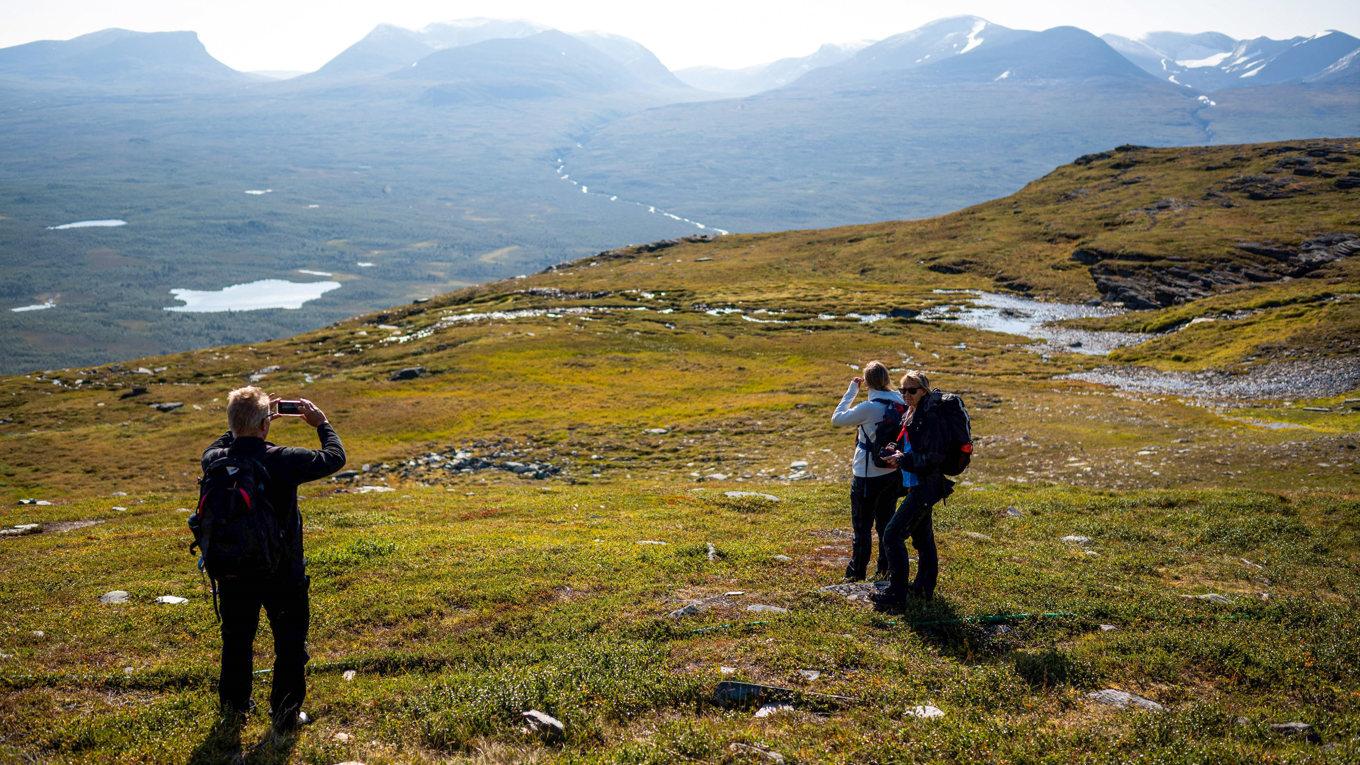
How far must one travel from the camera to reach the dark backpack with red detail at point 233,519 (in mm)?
9203

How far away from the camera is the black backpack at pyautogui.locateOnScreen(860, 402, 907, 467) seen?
566 inches

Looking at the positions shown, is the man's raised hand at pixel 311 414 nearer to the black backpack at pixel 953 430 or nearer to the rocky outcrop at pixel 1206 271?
the black backpack at pixel 953 430

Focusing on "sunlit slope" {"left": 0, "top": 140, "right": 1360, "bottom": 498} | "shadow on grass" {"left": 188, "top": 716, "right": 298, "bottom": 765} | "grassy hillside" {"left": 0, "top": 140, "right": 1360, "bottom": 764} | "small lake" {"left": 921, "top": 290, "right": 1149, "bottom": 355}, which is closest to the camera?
"shadow on grass" {"left": 188, "top": 716, "right": 298, "bottom": 765}

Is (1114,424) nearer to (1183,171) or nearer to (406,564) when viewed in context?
(406,564)

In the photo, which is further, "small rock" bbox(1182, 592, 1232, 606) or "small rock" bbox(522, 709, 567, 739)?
"small rock" bbox(1182, 592, 1232, 606)

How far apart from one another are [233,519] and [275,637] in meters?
2.03

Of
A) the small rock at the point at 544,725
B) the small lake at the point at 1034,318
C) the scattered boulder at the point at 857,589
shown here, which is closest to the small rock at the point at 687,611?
the scattered boulder at the point at 857,589

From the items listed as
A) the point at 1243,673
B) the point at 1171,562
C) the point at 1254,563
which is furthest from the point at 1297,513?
the point at 1243,673

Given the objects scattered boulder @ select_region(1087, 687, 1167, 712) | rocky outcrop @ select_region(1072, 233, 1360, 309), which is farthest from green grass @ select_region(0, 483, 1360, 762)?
rocky outcrop @ select_region(1072, 233, 1360, 309)

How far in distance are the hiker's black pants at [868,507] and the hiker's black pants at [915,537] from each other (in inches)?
27.1

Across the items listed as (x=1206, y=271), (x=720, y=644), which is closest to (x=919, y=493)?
(x=720, y=644)

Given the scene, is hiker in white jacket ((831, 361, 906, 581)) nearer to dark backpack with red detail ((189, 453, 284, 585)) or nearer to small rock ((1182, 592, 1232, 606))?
small rock ((1182, 592, 1232, 606))

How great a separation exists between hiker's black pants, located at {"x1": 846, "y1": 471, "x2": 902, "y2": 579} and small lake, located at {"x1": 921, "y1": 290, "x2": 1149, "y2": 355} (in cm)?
7034

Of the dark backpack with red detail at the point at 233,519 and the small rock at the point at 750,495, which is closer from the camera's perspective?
the dark backpack with red detail at the point at 233,519
